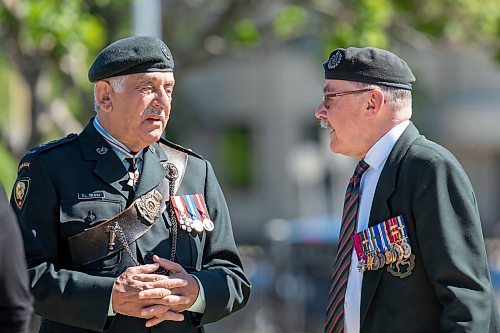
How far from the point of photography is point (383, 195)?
4062mm

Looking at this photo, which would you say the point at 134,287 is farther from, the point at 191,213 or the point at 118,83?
the point at 118,83

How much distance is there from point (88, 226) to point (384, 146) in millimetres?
1165

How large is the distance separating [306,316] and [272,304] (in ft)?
1.85

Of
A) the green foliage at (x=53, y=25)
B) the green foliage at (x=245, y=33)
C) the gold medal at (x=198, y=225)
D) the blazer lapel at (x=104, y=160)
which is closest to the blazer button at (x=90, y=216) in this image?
the blazer lapel at (x=104, y=160)

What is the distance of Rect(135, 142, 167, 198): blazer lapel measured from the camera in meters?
4.26

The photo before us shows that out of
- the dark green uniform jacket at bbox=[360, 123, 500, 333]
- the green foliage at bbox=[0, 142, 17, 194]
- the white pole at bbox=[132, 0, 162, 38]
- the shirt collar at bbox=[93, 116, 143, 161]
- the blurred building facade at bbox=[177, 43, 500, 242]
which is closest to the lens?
the dark green uniform jacket at bbox=[360, 123, 500, 333]

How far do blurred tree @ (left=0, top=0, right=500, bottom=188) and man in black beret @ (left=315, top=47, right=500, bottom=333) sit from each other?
5.54m

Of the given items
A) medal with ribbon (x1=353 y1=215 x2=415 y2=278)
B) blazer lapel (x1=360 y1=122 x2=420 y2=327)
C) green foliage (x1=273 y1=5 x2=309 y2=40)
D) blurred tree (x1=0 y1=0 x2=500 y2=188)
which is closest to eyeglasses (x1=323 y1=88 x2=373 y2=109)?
blazer lapel (x1=360 y1=122 x2=420 y2=327)

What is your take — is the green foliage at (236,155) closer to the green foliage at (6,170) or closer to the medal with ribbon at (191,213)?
the green foliage at (6,170)

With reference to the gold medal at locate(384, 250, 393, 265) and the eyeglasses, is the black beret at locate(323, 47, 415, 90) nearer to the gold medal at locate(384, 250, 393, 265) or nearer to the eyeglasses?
the eyeglasses

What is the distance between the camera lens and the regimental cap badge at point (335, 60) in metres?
4.25

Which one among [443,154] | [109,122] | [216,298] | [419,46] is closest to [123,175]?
[109,122]

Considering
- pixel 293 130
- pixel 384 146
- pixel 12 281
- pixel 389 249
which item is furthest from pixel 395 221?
pixel 293 130

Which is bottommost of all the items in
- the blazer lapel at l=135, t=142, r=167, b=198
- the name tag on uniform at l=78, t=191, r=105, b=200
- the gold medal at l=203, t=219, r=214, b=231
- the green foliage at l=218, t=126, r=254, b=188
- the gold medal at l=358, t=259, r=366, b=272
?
the green foliage at l=218, t=126, r=254, b=188
